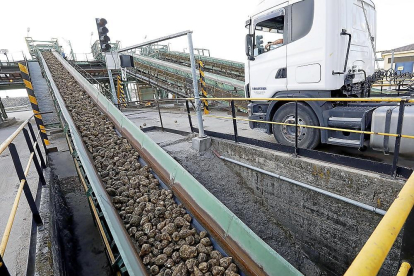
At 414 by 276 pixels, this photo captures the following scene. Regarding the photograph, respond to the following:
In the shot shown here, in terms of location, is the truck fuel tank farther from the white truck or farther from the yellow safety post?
the yellow safety post

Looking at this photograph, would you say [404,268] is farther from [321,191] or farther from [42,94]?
[42,94]

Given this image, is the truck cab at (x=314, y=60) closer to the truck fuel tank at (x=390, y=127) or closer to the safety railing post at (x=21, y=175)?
the truck fuel tank at (x=390, y=127)

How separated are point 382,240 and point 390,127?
269 centimetres

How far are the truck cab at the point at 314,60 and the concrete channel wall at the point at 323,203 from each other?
1.86 ft

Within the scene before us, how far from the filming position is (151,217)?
2643mm

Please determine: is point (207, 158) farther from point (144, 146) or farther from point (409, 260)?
point (409, 260)

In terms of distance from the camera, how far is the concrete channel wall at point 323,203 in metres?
2.53

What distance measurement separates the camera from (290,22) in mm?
3418

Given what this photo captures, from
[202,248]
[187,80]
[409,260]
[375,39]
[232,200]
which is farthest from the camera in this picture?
[187,80]

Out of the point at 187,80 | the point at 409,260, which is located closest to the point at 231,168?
the point at 409,260

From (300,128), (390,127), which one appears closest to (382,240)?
(390,127)

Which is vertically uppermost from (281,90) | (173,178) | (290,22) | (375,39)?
(290,22)

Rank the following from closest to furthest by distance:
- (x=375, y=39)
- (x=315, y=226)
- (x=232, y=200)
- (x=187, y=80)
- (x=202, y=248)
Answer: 1. (x=202, y=248)
2. (x=315, y=226)
3. (x=232, y=200)
4. (x=375, y=39)
5. (x=187, y=80)

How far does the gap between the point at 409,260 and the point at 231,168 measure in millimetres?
3312
